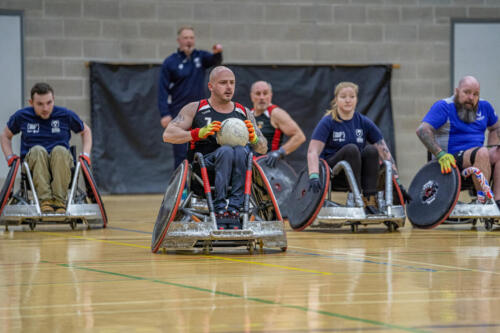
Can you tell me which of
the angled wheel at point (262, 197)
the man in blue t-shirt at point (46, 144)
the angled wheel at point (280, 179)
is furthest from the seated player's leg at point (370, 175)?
the man in blue t-shirt at point (46, 144)

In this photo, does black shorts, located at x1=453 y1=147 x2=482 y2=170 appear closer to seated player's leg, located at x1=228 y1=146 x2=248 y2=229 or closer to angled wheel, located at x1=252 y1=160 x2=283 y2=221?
angled wheel, located at x1=252 y1=160 x2=283 y2=221

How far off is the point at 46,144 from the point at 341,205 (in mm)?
2557

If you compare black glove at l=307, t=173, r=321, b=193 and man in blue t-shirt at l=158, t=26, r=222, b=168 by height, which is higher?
man in blue t-shirt at l=158, t=26, r=222, b=168

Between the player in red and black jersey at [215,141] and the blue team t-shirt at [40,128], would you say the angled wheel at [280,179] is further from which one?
the player in red and black jersey at [215,141]

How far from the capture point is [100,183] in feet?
44.4

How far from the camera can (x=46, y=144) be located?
7.72m

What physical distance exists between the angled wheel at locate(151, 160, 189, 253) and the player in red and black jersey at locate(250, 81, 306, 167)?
364 centimetres

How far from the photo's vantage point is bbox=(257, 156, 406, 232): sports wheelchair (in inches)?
276

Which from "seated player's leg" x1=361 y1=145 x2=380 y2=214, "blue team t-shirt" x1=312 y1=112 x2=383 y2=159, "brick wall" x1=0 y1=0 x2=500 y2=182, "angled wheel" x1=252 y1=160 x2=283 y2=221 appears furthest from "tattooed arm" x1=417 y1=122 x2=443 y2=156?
"brick wall" x1=0 y1=0 x2=500 y2=182

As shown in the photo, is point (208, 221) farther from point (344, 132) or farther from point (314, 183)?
point (344, 132)

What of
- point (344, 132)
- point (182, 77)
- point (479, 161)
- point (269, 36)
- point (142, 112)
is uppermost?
point (269, 36)

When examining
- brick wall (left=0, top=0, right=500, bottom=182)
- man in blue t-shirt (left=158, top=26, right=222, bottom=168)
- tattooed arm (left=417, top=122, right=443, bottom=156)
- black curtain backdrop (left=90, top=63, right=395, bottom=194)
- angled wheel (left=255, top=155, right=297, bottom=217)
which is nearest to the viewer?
tattooed arm (left=417, top=122, right=443, bottom=156)

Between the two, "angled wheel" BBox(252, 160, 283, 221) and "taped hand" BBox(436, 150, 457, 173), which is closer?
"angled wheel" BBox(252, 160, 283, 221)

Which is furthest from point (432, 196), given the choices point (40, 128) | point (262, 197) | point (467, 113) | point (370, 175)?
point (40, 128)
